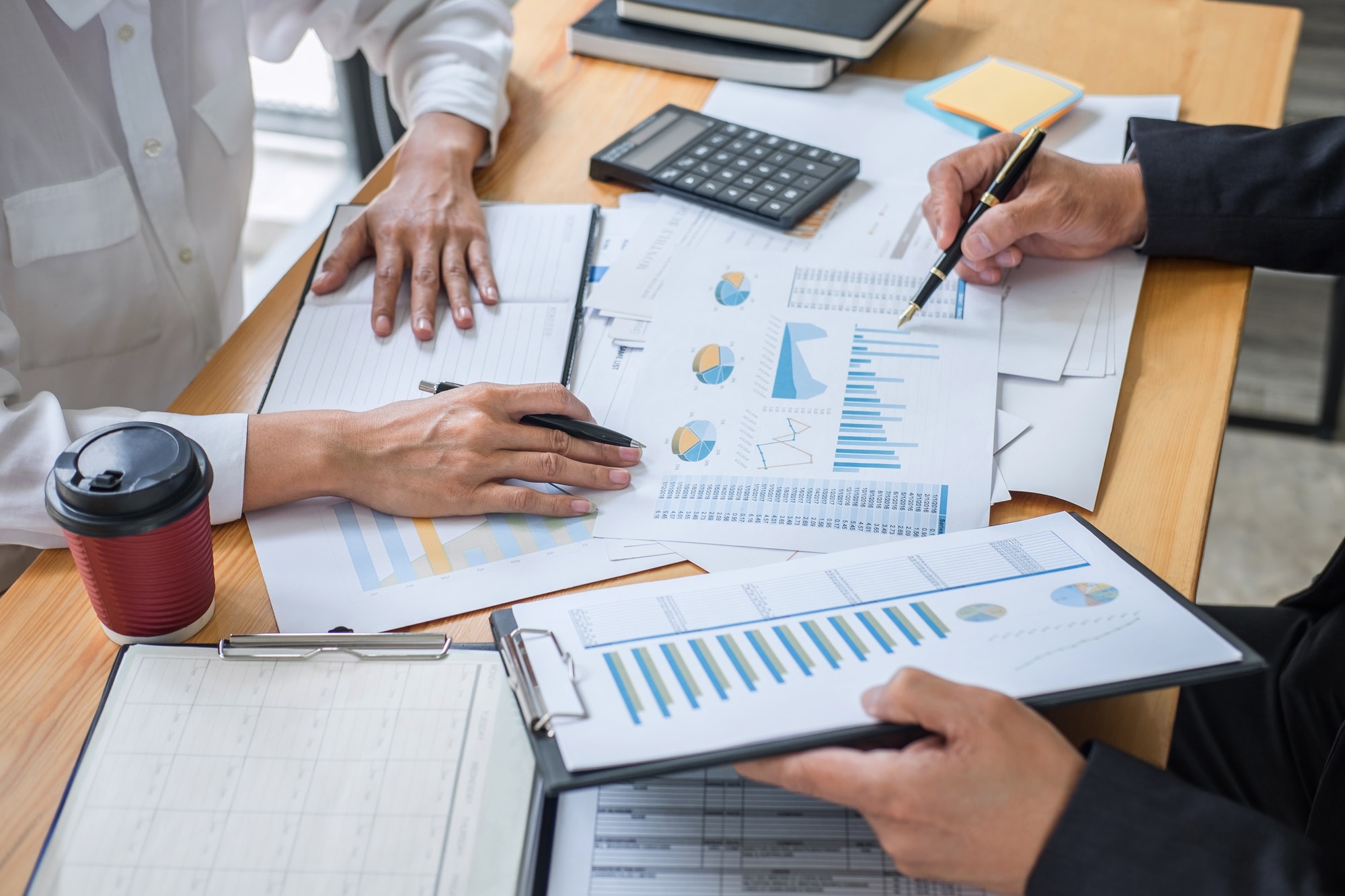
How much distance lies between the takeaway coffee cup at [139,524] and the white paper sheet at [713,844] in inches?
10.9

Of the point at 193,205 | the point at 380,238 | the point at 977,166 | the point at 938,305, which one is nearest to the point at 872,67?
the point at 977,166

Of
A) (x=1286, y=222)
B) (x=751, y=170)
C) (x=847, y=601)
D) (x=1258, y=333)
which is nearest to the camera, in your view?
(x=847, y=601)

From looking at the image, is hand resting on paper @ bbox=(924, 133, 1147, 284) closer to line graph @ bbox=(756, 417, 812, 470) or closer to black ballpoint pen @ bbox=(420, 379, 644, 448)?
line graph @ bbox=(756, 417, 812, 470)

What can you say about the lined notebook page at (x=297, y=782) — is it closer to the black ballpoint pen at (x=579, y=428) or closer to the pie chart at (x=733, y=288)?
the black ballpoint pen at (x=579, y=428)

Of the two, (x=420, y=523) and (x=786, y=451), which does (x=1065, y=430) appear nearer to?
(x=786, y=451)

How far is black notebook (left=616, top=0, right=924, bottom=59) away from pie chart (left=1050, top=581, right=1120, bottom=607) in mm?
792

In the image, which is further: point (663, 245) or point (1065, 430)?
point (663, 245)

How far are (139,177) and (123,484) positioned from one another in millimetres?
559

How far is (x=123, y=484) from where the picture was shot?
0.62 m

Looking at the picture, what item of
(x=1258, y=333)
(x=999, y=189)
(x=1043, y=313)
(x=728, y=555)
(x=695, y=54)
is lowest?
(x=1258, y=333)

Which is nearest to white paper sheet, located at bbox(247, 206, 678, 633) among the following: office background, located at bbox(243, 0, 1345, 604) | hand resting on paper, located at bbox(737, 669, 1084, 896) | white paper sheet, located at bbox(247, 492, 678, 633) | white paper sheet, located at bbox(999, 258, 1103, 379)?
white paper sheet, located at bbox(247, 492, 678, 633)

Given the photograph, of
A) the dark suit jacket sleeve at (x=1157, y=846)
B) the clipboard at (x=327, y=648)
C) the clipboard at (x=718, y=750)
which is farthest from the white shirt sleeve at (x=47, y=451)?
the dark suit jacket sleeve at (x=1157, y=846)

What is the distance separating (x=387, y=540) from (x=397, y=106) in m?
0.69

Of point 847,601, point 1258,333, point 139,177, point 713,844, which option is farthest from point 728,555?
point 1258,333
